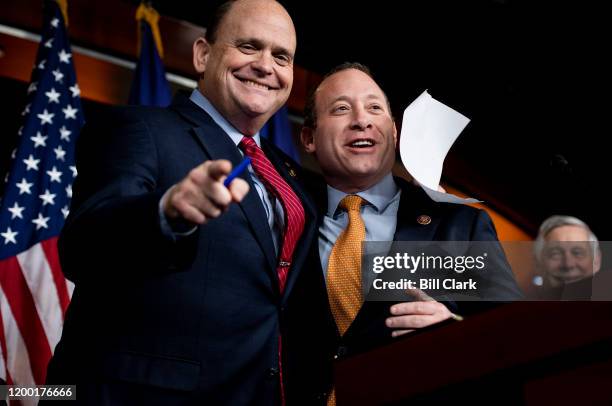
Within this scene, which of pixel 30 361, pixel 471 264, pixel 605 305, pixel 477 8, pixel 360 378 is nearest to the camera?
pixel 605 305

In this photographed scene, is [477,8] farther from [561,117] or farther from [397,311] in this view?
[397,311]

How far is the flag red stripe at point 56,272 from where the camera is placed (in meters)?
2.42

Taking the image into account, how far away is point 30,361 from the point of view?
2.29 m

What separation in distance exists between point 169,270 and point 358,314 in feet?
1.35

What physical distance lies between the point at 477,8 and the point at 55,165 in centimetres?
210

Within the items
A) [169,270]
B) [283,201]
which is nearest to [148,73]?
[283,201]

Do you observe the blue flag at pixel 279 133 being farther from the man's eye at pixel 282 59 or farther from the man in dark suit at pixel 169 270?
the man in dark suit at pixel 169 270

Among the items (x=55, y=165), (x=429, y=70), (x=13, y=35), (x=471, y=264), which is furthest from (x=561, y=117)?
(x=13, y=35)

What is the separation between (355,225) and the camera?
1376 millimetres

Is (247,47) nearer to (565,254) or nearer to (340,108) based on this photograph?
(340,108)

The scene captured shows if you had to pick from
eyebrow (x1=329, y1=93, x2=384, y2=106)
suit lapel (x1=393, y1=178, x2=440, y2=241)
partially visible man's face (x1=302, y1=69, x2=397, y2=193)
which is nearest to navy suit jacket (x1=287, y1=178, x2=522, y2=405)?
suit lapel (x1=393, y1=178, x2=440, y2=241)

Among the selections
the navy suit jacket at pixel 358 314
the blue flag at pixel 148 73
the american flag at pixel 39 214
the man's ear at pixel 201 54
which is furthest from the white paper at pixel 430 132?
the blue flag at pixel 148 73

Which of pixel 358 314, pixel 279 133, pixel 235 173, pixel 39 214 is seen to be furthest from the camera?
pixel 279 133

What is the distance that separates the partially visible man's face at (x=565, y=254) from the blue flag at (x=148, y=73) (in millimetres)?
1823
